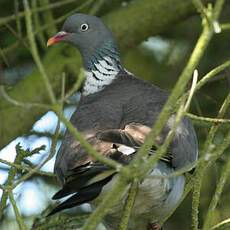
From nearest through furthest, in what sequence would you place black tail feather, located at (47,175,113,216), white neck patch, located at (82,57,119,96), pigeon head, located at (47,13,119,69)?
black tail feather, located at (47,175,113,216) → white neck patch, located at (82,57,119,96) → pigeon head, located at (47,13,119,69)

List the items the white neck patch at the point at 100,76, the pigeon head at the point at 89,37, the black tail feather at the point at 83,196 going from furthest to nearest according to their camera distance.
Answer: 1. the pigeon head at the point at 89,37
2. the white neck patch at the point at 100,76
3. the black tail feather at the point at 83,196

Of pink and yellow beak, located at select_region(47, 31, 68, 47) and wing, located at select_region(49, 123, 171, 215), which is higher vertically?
wing, located at select_region(49, 123, 171, 215)

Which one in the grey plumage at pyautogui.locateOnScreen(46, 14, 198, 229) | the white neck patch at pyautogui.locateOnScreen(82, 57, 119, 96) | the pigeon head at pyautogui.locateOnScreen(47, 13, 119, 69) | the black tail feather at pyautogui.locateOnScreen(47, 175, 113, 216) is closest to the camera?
the black tail feather at pyautogui.locateOnScreen(47, 175, 113, 216)

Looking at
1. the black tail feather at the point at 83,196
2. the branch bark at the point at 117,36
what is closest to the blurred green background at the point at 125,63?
the branch bark at the point at 117,36

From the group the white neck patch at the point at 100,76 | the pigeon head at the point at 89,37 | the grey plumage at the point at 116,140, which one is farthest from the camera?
the pigeon head at the point at 89,37

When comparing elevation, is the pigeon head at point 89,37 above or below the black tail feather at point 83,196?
below

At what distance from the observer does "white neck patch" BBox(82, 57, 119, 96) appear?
172 inches

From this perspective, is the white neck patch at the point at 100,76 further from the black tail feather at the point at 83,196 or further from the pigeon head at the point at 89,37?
the black tail feather at the point at 83,196

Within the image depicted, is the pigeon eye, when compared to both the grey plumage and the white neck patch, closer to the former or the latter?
the grey plumage

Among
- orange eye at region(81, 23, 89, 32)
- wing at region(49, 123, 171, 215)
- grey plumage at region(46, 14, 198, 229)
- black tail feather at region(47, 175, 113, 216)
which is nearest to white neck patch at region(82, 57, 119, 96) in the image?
grey plumage at region(46, 14, 198, 229)

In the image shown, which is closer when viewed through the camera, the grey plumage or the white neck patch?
the grey plumage

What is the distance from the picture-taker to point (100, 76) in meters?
4.45

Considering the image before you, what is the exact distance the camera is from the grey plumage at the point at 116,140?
2963mm

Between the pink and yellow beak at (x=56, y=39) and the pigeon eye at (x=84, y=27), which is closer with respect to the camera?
the pink and yellow beak at (x=56, y=39)
